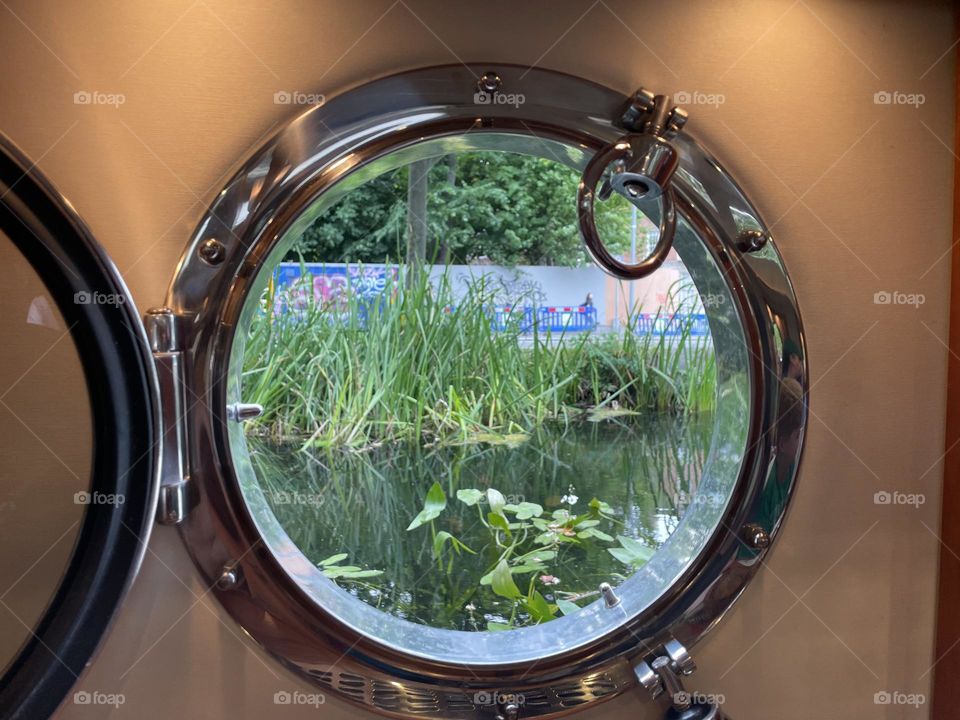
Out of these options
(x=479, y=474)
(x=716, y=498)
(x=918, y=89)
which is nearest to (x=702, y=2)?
(x=918, y=89)

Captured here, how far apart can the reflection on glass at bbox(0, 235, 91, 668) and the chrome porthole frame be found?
0.07m

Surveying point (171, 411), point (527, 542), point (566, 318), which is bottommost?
point (527, 542)

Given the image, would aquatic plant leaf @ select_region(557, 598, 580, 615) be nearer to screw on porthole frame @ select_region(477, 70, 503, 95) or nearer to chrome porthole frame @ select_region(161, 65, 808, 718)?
chrome porthole frame @ select_region(161, 65, 808, 718)

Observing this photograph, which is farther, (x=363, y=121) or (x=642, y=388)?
(x=642, y=388)

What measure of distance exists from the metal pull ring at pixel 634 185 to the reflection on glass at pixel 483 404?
33 centimetres

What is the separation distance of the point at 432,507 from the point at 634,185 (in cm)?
51

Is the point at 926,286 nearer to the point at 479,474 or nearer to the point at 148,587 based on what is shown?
the point at 479,474

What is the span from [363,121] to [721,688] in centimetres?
61

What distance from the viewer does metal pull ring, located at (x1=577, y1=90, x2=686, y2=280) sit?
1.70 feet

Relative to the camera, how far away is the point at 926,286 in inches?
26.2

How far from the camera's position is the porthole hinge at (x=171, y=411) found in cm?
55

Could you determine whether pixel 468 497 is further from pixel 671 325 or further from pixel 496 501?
pixel 671 325

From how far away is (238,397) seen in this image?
632mm

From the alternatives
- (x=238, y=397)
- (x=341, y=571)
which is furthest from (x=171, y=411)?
(x=341, y=571)
